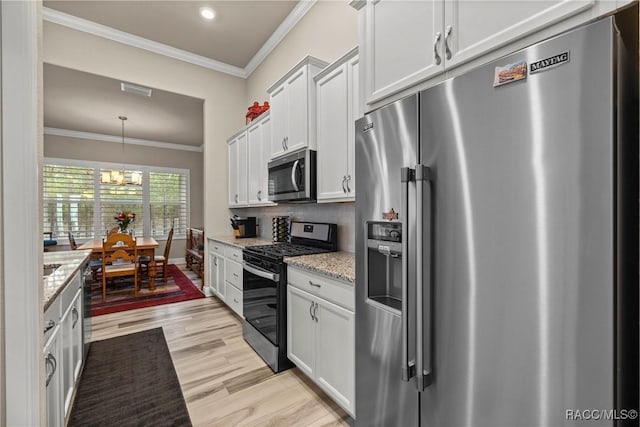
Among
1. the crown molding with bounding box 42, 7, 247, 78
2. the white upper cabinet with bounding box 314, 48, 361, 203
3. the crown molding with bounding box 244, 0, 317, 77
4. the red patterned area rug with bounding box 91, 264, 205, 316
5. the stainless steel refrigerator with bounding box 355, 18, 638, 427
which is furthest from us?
the red patterned area rug with bounding box 91, 264, 205, 316

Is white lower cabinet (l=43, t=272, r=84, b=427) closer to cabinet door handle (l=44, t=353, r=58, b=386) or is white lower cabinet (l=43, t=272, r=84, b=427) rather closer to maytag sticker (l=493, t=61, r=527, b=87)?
cabinet door handle (l=44, t=353, r=58, b=386)

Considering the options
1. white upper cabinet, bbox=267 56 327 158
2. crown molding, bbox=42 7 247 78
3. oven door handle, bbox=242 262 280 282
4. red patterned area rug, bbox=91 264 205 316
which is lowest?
red patterned area rug, bbox=91 264 205 316

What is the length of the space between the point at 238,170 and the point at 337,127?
2.24 metres

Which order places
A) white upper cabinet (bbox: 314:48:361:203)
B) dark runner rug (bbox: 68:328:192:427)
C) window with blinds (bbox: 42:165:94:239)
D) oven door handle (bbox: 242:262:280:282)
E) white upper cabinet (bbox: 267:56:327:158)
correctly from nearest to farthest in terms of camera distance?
dark runner rug (bbox: 68:328:192:427)
white upper cabinet (bbox: 314:48:361:203)
oven door handle (bbox: 242:262:280:282)
white upper cabinet (bbox: 267:56:327:158)
window with blinds (bbox: 42:165:94:239)

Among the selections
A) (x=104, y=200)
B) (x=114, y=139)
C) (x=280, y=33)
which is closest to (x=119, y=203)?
(x=104, y=200)

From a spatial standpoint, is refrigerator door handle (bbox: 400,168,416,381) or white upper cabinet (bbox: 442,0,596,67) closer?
white upper cabinet (bbox: 442,0,596,67)

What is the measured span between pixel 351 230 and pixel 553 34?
70.5 inches

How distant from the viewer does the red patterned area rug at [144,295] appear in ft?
12.3

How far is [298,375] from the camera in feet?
7.14

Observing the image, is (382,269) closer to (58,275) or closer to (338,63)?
(338,63)

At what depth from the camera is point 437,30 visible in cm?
114

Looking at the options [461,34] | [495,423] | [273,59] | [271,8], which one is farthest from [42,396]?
[273,59]

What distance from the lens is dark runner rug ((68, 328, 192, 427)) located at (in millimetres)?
1723

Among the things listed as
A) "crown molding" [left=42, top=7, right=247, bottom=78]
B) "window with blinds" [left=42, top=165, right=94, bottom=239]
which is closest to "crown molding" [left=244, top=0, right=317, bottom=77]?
"crown molding" [left=42, top=7, right=247, bottom=78]
